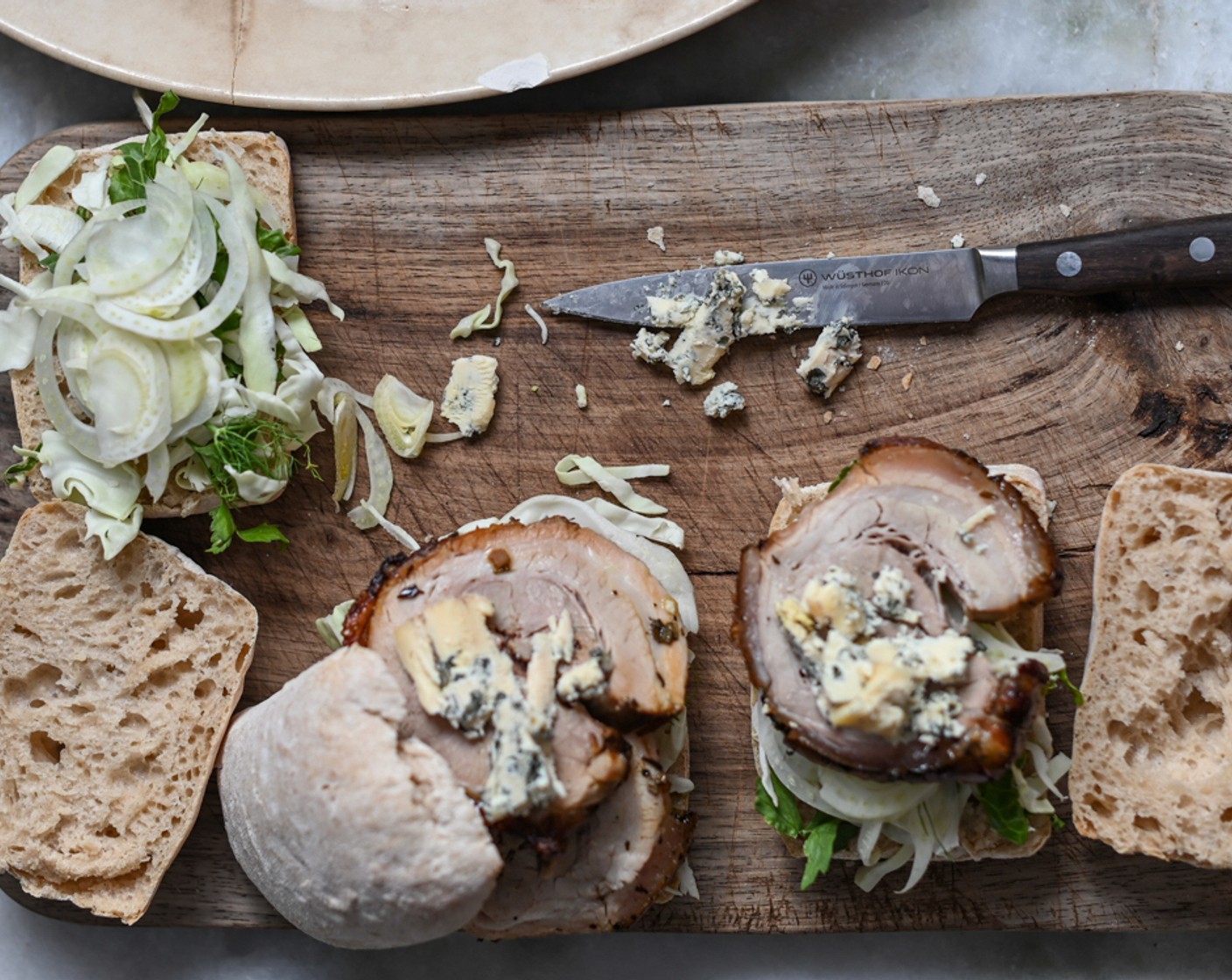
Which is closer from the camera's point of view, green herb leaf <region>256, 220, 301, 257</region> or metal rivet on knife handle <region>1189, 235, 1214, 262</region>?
metal rivet on knife handle <region>1189, 235, 1214, 262</region>

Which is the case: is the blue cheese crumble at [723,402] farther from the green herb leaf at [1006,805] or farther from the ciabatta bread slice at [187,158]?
the ciabatta bread slice at [187,158]

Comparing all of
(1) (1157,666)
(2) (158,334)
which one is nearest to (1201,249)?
(1) (1157,666)

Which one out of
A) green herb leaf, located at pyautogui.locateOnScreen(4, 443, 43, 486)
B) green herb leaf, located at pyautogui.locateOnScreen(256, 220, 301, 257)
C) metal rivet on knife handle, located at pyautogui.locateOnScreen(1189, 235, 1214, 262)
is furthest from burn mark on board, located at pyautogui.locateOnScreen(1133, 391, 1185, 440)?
green herb leaf, located at pyautogui.locateOnScreen(4, 443, 43, 486)

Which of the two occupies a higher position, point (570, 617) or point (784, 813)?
point (570, 617)

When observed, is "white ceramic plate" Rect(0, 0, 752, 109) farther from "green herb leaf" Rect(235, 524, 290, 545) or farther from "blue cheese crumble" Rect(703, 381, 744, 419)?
"green herb leaf" Rect(235, 524, 290, 545)

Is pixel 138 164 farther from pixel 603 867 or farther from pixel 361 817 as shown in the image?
pixel 603 867

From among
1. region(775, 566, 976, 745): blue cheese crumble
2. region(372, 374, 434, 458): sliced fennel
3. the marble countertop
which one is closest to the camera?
region(775, 566, 976, 745): blue cheese crumble
